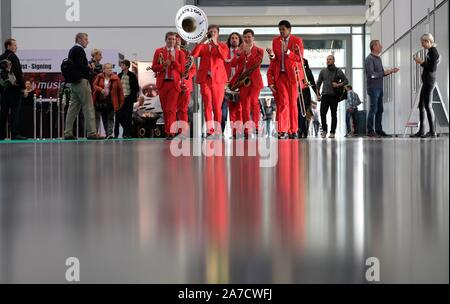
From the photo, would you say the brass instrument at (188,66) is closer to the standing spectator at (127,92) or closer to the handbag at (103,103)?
the standing spectator at (127,92)

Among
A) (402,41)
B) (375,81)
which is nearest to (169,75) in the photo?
(375,81)

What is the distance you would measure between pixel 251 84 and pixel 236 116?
87 cm

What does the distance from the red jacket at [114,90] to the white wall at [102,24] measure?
21.2 feet

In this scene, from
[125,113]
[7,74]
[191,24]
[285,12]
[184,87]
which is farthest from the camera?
[285,12]

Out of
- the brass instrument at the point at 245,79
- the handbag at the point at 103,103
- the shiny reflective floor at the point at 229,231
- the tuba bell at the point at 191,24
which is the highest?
the tuba bell at the point at 191,24

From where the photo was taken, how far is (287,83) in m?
12.3

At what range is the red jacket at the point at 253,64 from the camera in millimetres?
12609

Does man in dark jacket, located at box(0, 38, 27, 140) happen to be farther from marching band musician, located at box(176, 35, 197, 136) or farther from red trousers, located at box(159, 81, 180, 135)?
marching band musician, located at box(176, 35, 197, 136)

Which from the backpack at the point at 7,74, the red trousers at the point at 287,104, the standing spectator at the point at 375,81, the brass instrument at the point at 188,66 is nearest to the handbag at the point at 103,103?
the brass instrument at the point at 188,66

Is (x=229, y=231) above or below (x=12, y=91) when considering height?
below

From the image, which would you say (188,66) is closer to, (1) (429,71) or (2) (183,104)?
(2) (183,104)

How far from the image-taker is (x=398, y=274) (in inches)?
33.9

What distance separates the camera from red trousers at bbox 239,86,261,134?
12.8m
